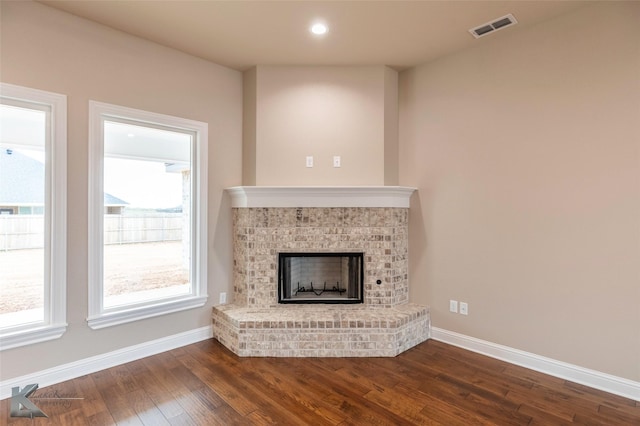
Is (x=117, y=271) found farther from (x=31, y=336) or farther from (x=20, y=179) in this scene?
(x=20, y=179)

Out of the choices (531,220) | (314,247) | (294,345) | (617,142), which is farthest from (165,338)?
(617,142)

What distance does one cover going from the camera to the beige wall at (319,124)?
3.40 meters

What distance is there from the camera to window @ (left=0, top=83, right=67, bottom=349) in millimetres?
2359

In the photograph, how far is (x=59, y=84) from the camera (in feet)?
8.10

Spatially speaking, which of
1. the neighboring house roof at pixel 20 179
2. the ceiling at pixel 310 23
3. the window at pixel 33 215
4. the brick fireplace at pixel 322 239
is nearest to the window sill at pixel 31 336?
the window at pixel 33 215

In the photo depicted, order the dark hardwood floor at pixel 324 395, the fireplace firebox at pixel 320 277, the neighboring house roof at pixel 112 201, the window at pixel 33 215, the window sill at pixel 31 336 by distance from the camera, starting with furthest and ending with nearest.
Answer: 1. the fireplace firebox at pixel 320 277
2. the neighboring house roof at pixel 112 201
3. the window at pixel 33 215
4. the window sill at pixel 31 336
5. the dark hardwood floor at pixel 324 395

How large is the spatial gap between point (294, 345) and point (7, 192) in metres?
2.46

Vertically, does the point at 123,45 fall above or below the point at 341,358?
above

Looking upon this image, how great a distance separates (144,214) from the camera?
3078 mm

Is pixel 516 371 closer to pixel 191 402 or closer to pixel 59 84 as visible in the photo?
pixel 191 402

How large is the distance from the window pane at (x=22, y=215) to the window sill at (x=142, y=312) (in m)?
0.37

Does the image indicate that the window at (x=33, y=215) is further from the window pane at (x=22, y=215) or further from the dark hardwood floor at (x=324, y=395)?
the dark hardwood floor at (x=324, y=395)

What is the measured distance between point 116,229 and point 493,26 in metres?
3.59

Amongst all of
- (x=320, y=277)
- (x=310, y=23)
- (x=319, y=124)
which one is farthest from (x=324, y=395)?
(x=310, y=23)
